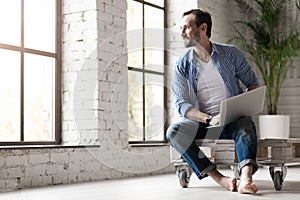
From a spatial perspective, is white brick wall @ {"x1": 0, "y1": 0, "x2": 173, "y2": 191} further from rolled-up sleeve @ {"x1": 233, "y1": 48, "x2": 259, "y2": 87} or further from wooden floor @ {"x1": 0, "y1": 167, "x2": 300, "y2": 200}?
rolled-up sleeve @ {"x1": 233, "y1": 48, "x2": 259, "y2": 87}

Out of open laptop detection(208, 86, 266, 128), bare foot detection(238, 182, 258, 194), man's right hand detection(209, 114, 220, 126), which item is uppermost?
open laptop detection(208, 86, 266, 128)

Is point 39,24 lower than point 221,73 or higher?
higher

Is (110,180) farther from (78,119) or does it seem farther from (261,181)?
(261,181)

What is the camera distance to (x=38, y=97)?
4.44 meters

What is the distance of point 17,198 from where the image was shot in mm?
3182

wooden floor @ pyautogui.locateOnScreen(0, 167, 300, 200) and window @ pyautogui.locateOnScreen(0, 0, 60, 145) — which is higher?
window @ pyautogui.locateOnScreen(0, 0, 60, 145)

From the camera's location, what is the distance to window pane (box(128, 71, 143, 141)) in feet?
17.3

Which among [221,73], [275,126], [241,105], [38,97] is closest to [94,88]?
[38,97]

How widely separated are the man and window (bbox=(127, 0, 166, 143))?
1.57 m

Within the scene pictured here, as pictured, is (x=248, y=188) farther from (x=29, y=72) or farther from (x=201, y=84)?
(x=29, y=72)

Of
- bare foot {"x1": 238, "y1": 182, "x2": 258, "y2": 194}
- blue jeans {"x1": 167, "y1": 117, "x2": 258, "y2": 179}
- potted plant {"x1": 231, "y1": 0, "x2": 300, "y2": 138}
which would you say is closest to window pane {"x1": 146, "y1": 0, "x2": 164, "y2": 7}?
potted plant {"x1": 231, "y1": 0, "x2": 300, "y2": 138}

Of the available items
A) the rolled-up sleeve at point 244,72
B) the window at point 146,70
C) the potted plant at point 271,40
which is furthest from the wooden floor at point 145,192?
the potted plant at point 271,40

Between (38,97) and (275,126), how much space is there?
3.10 meters

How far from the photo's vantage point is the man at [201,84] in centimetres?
349
